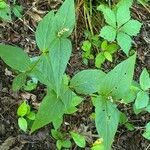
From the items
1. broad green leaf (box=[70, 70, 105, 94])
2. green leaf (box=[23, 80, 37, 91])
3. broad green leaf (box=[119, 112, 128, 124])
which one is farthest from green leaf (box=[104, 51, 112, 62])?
broad green leaf (box=[70, 70, 105, 94])

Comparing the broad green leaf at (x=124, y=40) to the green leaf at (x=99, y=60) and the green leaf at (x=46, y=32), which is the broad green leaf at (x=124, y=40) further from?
the green leaf at (x=46, y=32)

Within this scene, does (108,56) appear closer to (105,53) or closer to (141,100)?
(105,53)

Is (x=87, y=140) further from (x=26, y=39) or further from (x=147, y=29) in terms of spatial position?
(x=147, y=29)

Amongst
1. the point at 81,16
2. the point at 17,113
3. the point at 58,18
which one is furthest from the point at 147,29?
the point at 58,18

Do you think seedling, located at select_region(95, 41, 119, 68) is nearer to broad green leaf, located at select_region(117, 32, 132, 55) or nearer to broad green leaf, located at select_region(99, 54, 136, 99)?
broad green leaf, located at select_region(117, 32, 132, 55)

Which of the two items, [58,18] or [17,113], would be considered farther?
[17,113]

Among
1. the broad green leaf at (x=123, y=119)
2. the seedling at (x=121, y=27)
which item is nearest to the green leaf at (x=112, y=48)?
the seedling at (x=121, y=27)
